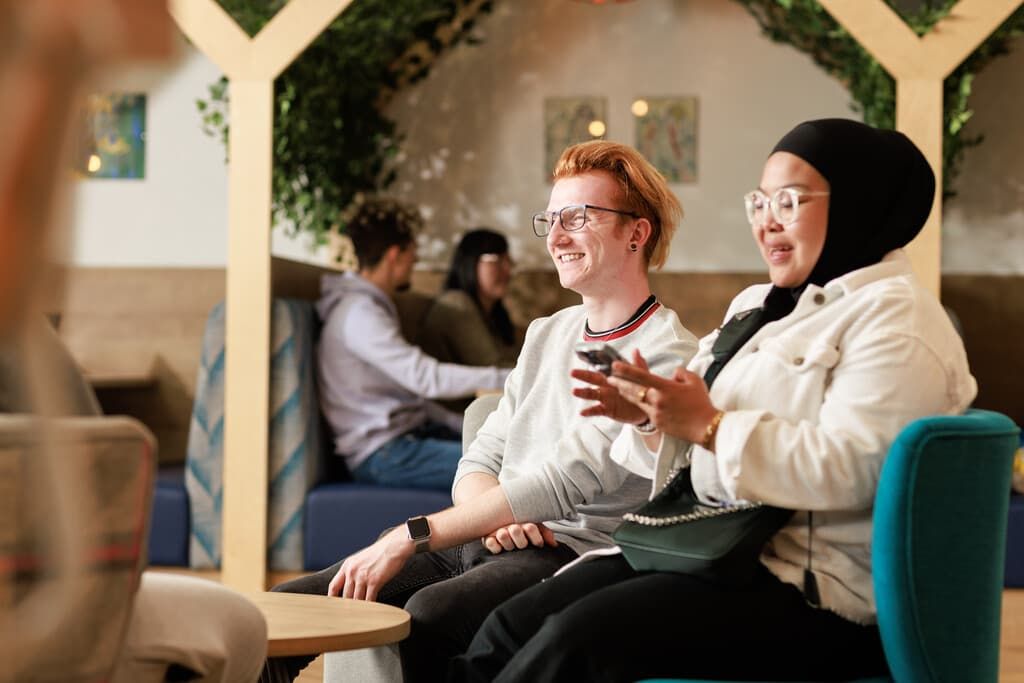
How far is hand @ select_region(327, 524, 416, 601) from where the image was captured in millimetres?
2055

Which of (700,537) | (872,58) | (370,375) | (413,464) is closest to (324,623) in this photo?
(700,537)

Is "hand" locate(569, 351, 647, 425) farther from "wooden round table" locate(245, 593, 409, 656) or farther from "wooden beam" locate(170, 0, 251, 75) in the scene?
"wooden beam" locate(170, 0, 251, 75)

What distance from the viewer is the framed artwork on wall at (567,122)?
18.8 feet

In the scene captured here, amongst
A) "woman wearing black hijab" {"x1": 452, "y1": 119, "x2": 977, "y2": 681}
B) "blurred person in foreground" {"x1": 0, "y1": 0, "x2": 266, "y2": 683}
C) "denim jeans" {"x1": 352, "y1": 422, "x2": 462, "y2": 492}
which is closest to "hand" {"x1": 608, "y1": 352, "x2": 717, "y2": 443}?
"woman wearing black hijab" {"x1": 452, "y1": 119, "x2": 977, "y2": 681}

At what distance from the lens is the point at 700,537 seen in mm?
1674

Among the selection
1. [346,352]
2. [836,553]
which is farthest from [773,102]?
[836,553]

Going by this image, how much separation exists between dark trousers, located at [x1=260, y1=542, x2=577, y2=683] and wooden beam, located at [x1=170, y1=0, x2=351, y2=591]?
2.13 meters

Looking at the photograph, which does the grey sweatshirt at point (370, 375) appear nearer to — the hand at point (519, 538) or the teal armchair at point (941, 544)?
the hand at point (519, 538)

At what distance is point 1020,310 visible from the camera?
5367 mm

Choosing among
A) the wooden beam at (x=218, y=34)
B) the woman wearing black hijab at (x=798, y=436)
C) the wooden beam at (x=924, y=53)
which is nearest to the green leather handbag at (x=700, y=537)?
the woman wearing black hijab at (x=798, y=436)

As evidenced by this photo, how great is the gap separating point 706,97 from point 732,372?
405cm

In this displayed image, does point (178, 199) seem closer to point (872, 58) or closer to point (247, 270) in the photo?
point (247, 270)

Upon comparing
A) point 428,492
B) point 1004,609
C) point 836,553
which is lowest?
point 1004,609

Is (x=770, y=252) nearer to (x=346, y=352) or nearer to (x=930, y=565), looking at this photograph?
(x=930, y=565)
